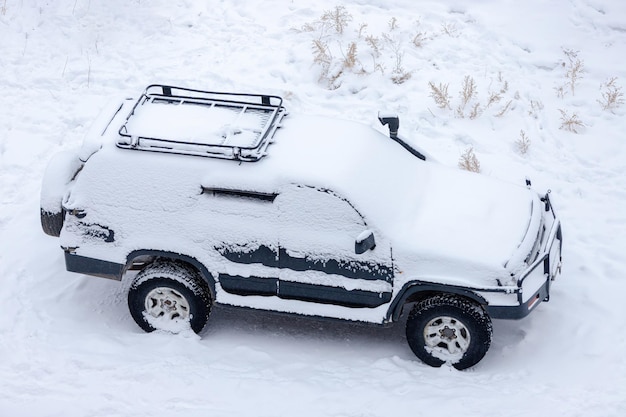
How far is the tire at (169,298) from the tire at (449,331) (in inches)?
70.3

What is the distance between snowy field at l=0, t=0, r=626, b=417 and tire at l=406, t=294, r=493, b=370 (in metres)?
0.13

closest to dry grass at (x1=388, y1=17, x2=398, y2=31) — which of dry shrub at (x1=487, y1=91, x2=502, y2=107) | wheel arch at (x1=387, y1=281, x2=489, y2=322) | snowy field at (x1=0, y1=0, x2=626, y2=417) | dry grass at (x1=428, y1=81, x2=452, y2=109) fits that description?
snowy field at (x1=0, y1=0, x2=626, y2=417)

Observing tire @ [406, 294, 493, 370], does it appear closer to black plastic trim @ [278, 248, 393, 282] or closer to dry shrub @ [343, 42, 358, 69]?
black plastic trim @ [278, 248, 393, 282]

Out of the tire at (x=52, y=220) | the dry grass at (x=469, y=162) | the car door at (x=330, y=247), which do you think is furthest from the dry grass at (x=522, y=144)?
the tire at (x=52, y=220)

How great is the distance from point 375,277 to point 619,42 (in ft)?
23.0

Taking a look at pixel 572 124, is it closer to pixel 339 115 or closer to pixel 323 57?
pixel 339 115

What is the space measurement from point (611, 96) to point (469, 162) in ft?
7.93

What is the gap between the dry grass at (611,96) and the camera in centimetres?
1043

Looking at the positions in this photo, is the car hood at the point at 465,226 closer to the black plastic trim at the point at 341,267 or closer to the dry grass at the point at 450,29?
the black plastic trim at the point at 341,267

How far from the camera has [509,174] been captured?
31.0 feet

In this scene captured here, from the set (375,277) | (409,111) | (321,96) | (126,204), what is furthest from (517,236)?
(321,96)

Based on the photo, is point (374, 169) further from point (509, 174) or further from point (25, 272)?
point (25, 272)

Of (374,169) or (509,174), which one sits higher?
(374,169)

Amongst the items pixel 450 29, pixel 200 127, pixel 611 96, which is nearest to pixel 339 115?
pixel 450 29
